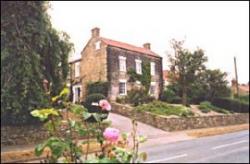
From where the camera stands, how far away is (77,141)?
A: 218 cm

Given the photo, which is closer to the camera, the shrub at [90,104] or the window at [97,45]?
the shrub at [90,104]

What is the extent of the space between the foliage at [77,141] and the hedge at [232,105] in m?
33.7

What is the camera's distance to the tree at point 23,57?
1780 cm

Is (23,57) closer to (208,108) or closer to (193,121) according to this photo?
(193,121)

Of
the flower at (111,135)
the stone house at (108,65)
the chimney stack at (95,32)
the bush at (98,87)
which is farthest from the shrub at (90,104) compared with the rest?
the chimney stack at (95,32)

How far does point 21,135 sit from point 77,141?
1695 centimetres

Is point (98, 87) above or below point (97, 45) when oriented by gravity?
below

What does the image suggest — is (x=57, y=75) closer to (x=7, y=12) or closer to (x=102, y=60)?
(x=7, y=12)

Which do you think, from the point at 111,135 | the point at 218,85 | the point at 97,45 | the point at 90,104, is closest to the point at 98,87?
the point at 97,45

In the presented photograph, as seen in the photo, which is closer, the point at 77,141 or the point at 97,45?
the point at 77,141

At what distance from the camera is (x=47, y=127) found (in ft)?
6.93

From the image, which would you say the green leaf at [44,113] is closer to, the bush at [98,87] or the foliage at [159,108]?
the foliage at [159,108]

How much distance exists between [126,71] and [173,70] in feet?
2.34

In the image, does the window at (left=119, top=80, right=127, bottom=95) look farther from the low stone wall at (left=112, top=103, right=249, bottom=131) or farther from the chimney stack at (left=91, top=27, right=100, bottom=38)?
the low stone wall at (left=112, top=103, right=249, bottom=131)
